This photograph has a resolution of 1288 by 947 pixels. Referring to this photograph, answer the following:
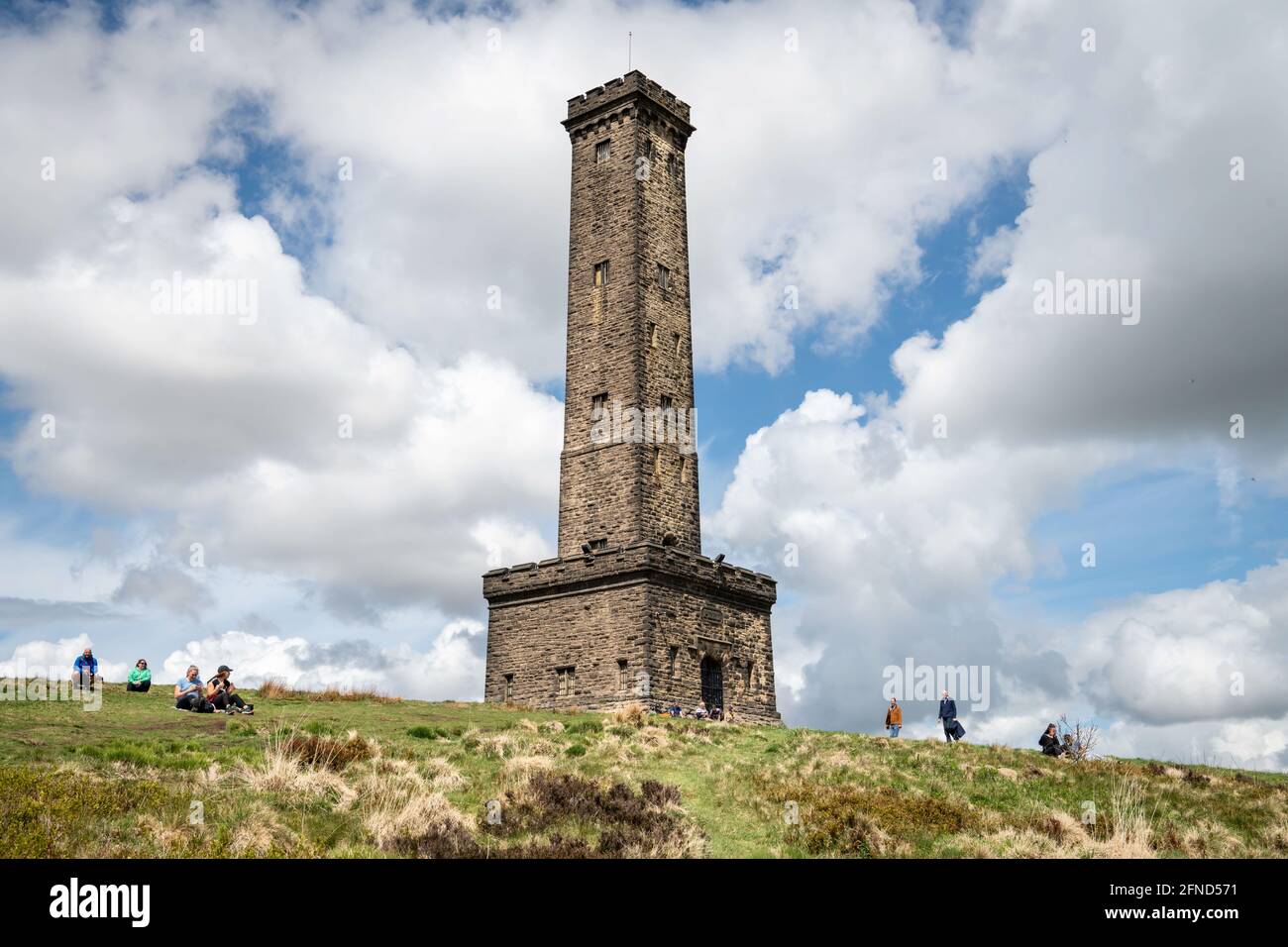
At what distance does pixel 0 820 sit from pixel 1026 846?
39.2ft

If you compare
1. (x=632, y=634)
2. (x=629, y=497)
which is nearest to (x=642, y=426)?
(x=629, y=497)

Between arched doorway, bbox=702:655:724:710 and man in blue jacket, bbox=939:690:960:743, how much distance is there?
8.21 m

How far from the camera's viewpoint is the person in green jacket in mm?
23781

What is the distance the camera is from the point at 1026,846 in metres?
13.4

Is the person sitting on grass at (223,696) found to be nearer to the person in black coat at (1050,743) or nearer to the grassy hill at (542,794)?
A: the grassy hill at (542,794)

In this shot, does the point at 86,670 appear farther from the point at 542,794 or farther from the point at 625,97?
the point at 625,97

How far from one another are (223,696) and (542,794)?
31.5ft
